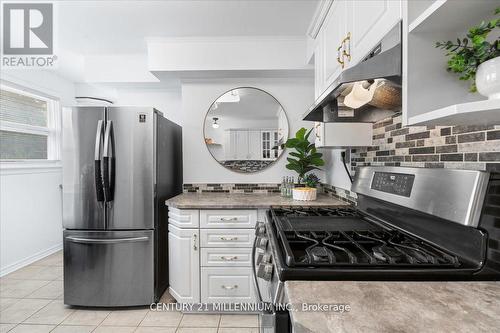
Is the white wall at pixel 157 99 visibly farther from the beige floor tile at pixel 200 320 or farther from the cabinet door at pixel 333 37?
the beige floor tile at pixel 200 320

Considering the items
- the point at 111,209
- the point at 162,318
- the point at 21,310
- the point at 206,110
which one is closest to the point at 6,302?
the point at 21,310

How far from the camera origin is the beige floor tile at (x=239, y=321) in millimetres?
1961

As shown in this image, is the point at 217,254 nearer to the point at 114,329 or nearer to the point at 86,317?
the point at 114,329

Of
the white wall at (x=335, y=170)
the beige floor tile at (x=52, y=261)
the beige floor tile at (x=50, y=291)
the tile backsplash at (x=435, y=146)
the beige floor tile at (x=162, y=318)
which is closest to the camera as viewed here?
the tile backsplash at (x=435, y=146)

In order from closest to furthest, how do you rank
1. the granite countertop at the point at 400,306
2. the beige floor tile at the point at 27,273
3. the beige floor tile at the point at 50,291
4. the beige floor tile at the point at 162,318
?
the granite countertop at the point at 400,306 → the beige floor tile at the point at 162,318 → the beige floor tile at the point at 50,291 → the beige floor tile at the point at 27,273

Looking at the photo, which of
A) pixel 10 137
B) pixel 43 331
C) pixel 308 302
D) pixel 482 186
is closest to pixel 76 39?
pixel 10 137

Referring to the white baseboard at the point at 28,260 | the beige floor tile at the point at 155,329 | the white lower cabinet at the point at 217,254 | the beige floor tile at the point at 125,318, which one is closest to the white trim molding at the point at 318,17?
the white lower cabinet at the point at 217,254

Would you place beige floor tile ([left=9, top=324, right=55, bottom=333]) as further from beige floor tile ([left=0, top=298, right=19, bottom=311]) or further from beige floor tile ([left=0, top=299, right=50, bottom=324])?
beige floor tile ([left=0, top=298, right=19, bottom=311])

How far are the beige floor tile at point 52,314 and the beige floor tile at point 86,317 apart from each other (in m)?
0.06

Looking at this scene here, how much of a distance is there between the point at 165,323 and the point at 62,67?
324cm

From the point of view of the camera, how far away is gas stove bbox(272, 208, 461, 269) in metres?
0.79

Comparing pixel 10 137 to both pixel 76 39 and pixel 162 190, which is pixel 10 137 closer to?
pixel 76 39
